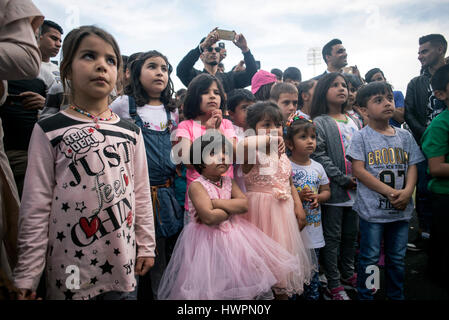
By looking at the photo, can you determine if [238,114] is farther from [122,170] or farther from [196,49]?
[122,170]

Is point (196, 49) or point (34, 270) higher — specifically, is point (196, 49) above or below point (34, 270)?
above

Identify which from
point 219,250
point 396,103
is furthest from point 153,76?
point 396,103

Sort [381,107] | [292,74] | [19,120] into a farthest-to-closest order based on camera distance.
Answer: [292,74] < [381,107] < [19,120]

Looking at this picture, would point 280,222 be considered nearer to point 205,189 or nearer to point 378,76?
point 205,189

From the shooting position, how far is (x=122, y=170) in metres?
1.39

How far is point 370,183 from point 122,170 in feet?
6.41

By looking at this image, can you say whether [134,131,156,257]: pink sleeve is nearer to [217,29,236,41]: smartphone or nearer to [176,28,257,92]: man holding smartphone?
[176,28,257,92]: man holding smartphone

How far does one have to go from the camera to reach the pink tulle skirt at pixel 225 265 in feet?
5.12

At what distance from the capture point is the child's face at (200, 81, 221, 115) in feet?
7.22

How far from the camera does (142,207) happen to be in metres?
1.53

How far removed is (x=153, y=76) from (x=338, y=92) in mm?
1872

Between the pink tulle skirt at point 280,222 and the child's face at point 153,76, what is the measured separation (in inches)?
46.4

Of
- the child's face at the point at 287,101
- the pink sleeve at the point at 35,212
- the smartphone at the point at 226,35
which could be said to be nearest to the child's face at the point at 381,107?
the child's face at the point at 287,101

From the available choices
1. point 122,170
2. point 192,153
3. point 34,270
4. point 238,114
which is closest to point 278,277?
point 192,153
